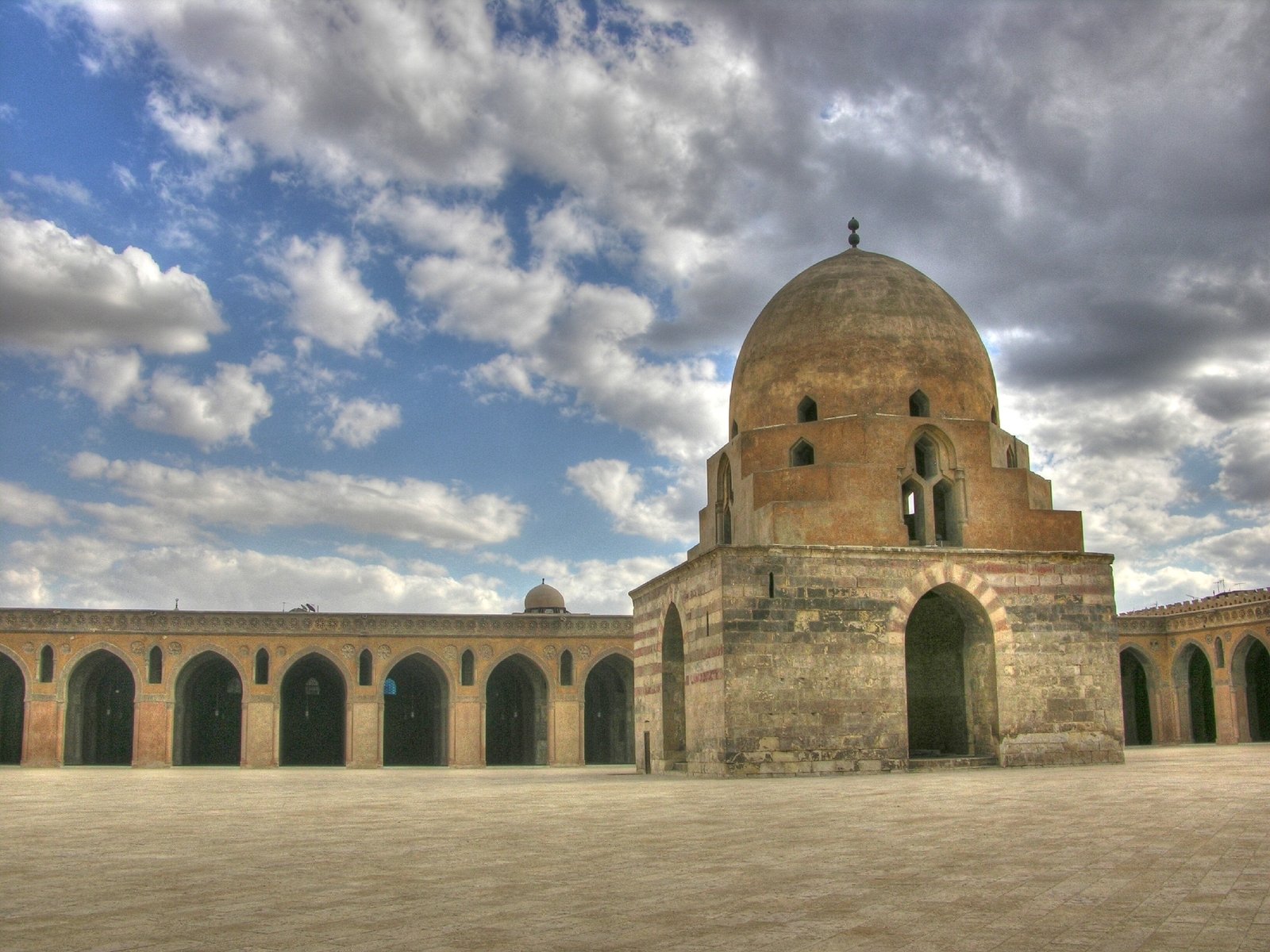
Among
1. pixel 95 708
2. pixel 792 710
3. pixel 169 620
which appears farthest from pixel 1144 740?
pixel 95 708

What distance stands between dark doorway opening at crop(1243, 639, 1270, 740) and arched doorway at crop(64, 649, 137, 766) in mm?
35254

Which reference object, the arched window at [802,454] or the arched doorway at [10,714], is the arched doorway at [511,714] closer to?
the arched doorway at [10,714]

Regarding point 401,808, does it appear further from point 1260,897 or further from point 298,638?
point 298,638

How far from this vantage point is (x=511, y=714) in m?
42.5

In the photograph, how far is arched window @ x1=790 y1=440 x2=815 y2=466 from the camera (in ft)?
71.2

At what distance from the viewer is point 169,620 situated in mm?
35531

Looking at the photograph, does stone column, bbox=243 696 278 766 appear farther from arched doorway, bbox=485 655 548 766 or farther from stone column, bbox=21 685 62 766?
arched doorway, bbox=485 655 548 766

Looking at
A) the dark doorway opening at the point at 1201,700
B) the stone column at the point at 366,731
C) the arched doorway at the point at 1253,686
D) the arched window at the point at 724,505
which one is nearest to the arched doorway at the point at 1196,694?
the dark doorway opening at the point at 1201,700

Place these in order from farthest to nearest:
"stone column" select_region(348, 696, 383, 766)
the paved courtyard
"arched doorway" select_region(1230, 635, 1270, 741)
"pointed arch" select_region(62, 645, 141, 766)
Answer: "arched doorway" select_region(1230, 635, 1270, 741) → "stone column" select_region(348, 696, 383, 766) → "pointed arch" select_region(62, 645, 141, 766) → the paved courtyard

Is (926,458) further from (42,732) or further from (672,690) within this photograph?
(42,732)

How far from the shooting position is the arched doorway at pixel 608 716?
1603 inches

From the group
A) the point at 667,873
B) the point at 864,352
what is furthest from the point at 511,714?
the point at 667,873

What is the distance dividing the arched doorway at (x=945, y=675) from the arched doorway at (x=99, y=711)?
80.7 feet

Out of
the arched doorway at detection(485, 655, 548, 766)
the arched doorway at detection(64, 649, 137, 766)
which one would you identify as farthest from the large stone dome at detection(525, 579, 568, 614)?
the arched doorway at detection(64, 649, 137, 766)
